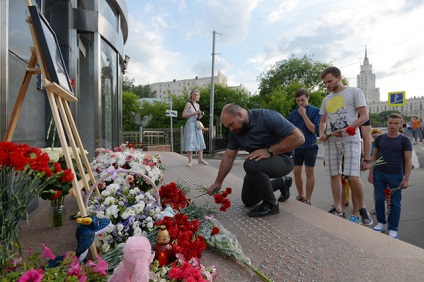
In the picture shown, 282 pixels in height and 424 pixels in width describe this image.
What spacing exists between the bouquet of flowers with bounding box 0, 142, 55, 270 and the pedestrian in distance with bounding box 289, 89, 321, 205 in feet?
11.3

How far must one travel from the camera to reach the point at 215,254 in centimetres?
209

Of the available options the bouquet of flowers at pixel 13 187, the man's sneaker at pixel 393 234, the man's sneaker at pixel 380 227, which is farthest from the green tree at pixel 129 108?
the bouquet of flowers at pixel 13 187

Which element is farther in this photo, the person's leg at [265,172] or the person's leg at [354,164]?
the person's leg at [354,164]

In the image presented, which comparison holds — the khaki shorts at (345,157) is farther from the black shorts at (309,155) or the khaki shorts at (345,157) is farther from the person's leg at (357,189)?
the black shorts at (309,155)

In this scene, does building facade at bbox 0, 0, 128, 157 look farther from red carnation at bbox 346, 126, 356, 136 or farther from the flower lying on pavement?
red carnation at bbox 346, 126, 356, 136

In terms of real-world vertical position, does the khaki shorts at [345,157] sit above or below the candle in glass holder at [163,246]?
above

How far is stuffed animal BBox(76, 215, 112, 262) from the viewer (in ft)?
5.05

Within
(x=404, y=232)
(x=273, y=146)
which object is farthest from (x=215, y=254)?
(x=404, y=232)

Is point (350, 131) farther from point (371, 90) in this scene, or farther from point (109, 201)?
point (371, 90)

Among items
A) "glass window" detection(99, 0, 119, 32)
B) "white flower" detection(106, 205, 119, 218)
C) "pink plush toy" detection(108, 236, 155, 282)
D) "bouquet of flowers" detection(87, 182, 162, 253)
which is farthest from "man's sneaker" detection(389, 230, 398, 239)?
"glass window" detection(99, 0, 119, 32)

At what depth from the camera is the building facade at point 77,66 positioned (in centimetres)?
294

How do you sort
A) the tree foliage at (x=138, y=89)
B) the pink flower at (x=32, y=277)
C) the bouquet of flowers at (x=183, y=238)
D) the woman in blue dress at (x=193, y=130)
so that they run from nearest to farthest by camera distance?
1. the pink flower at (x=32, y=277)
2. the bouquet of flowers at (x=183, y=238)
3. the woman in blue dress at (x=193, y=130)
4. the tree foliage at (x=138, y=89)

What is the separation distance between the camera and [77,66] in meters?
5.61

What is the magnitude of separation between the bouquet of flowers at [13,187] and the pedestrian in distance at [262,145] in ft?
6.32
